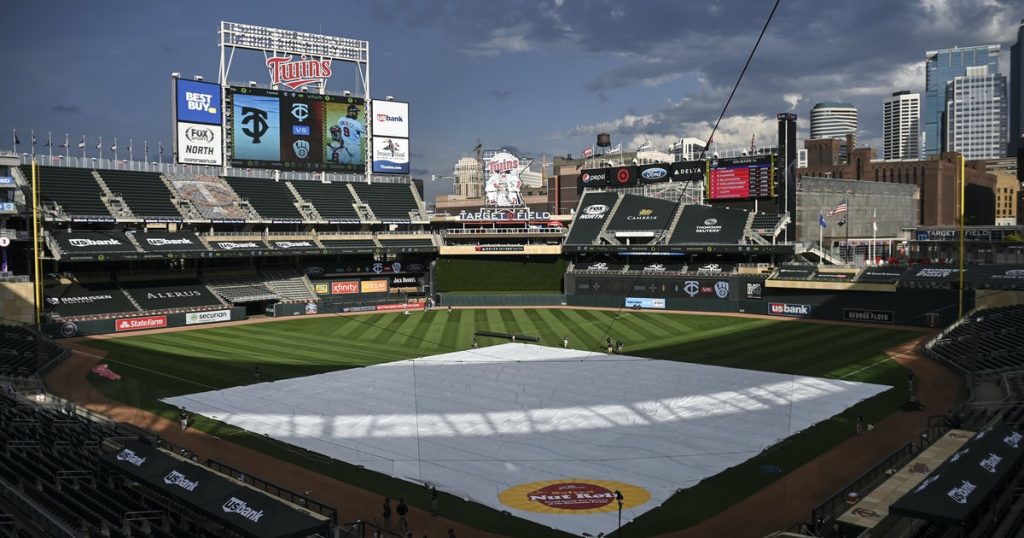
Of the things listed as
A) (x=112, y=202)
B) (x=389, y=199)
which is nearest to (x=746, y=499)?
(x=112, y=202)

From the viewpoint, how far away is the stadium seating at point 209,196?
221 ft

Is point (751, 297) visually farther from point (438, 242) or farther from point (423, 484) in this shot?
point (423, 484)

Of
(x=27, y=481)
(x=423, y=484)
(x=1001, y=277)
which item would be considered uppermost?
(x=1001, y=277)

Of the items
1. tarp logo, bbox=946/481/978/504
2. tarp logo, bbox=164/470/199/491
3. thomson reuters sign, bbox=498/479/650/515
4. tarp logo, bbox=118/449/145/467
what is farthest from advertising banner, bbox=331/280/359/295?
A: tarp logo, bbox=946/481/978/504

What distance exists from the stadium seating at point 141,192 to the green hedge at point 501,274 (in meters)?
27.1

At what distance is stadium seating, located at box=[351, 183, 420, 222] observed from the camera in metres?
78.5

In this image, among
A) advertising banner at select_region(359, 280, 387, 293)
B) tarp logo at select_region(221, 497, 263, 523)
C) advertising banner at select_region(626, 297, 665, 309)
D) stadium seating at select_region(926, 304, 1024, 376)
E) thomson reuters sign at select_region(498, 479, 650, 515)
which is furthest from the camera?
advertising banner at select_region(359, 280, 387, 293)

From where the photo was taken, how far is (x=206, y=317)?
193 ft

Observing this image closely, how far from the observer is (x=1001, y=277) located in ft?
161

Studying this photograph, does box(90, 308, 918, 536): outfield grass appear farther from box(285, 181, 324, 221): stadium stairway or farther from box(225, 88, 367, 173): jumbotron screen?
box(225, 88, 367, 173): jumbotron screen

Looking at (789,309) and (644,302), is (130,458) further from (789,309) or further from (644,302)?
(644,302)

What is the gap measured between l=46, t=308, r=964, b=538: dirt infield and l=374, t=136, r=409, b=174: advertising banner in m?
45.1

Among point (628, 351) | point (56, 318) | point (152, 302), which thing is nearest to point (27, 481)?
point (628, 351)

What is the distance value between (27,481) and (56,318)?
129ft
